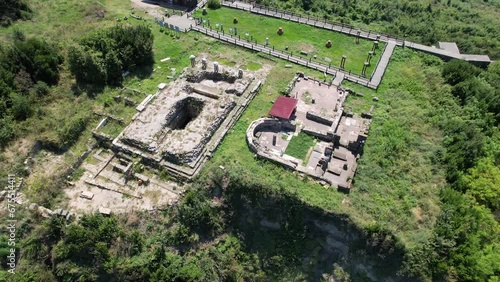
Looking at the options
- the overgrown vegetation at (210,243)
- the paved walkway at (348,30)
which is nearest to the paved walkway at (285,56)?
the paved walkway at (348,30)

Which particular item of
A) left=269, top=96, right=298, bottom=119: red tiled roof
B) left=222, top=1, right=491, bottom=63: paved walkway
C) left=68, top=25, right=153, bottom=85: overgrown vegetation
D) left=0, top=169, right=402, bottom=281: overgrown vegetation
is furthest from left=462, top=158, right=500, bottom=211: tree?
left=68, top=25, right=153, bottom=85: overgrown vegetation

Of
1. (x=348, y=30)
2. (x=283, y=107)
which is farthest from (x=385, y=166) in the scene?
(x=348, y=30)

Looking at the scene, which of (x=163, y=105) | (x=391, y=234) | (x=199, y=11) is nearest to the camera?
(x=391, y=234)

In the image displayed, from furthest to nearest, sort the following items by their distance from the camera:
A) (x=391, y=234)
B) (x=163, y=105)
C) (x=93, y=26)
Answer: (x=93, y=26) → (x=163, y=105) → (x=391, y=234)

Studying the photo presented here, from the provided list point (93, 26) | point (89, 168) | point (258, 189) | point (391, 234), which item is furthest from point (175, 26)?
point (391, 234)

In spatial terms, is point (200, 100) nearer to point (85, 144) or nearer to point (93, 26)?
point (85, 144)

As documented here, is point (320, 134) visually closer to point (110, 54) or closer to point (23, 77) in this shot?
point (110, 54)
